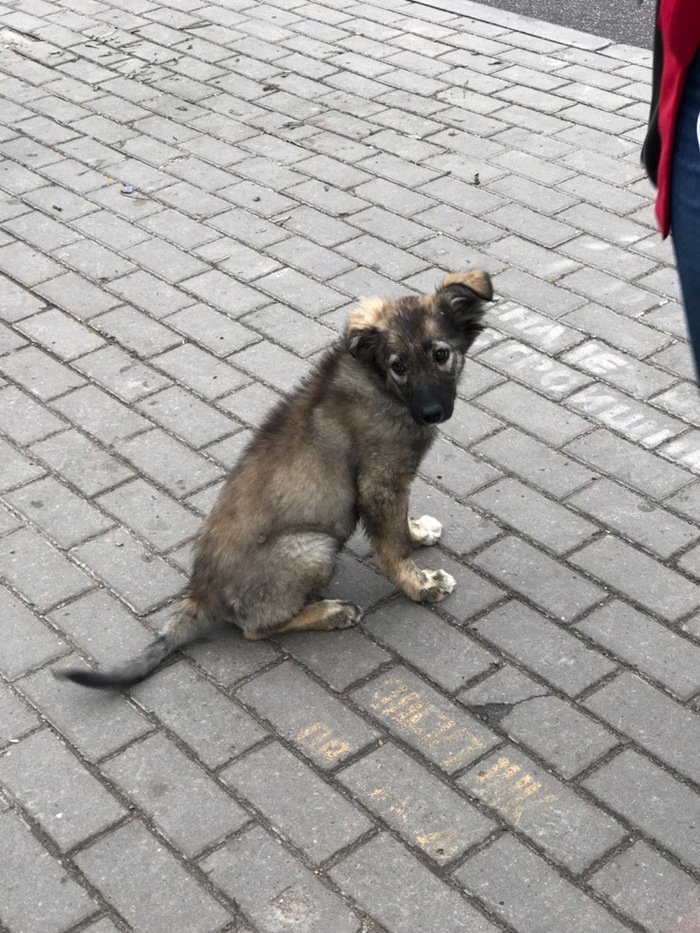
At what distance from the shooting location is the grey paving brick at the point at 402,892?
3430 mm

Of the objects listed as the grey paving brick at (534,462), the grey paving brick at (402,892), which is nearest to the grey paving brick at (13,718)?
the grey paving brick at (402,892)

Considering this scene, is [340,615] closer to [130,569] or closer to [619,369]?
[130,569]

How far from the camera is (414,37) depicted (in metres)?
9.27

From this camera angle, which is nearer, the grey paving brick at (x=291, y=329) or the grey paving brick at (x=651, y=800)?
the grey paving brick at (x=651, y=800)

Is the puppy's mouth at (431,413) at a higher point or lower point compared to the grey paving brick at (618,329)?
higher

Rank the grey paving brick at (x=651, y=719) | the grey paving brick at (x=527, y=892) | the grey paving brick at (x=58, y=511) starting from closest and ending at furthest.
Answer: the grey paving brick at (x=527, y=892) < the grey paving brick at (x=651, y=719) < the grey paving brick at (x=58, y=511)

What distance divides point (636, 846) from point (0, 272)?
15.1 ft

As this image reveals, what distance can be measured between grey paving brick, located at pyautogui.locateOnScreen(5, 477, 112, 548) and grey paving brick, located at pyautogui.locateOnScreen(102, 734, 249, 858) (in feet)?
3.76

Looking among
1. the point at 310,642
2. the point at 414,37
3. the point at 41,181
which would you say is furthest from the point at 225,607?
the point at 414,37

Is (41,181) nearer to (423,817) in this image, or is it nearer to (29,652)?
(29,652)

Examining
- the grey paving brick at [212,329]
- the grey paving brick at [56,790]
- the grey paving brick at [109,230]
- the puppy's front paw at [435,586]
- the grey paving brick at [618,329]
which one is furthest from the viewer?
the grey paving brick at [109,230]

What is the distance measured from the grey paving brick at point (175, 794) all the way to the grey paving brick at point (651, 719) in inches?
48.6

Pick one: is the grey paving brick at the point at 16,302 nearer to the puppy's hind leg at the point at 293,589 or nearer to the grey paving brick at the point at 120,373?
the grey paving brick at the point at 120,373

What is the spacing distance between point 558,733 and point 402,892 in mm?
804
